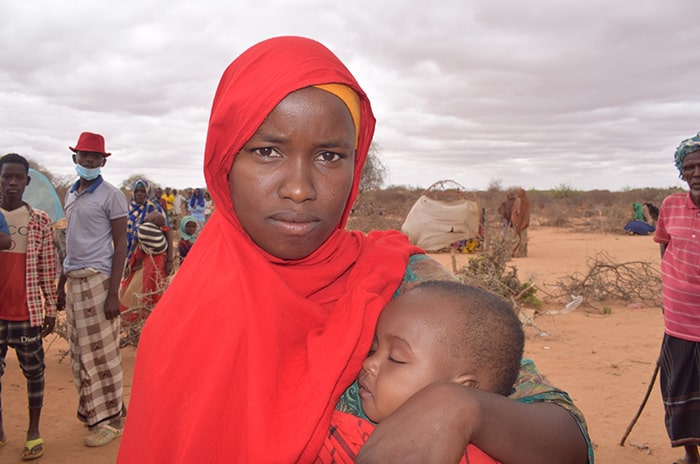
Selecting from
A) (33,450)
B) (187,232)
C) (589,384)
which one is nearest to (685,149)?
(589,384)

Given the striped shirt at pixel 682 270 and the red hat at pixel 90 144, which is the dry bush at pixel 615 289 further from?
the red hat at pixel 90 144

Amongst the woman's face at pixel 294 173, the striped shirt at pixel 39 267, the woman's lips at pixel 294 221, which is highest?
the woman's face at pixel 294 173

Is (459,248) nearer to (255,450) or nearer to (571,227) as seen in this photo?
(571,227)

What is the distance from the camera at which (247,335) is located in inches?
45.3

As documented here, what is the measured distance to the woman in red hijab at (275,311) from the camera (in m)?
1.09

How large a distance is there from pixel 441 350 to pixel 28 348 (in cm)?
403

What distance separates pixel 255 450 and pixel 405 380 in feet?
1.25

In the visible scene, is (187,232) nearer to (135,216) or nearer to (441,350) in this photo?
(135,216)

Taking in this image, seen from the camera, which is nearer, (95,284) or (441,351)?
(441,351)

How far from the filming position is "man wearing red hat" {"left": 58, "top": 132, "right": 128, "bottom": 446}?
432 centimetres

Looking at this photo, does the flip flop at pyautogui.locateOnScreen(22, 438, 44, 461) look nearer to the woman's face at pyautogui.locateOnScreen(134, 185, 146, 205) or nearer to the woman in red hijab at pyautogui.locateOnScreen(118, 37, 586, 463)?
the woman in red hijab at pyautogui.locateOnScreen(118, 37, 586, 463)

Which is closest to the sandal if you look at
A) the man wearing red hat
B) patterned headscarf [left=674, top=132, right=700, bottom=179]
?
the man wearing red hat

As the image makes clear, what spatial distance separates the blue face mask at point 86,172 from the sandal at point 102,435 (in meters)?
2.13

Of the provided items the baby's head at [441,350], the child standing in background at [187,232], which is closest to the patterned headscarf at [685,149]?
the baby's head at [441,350]
